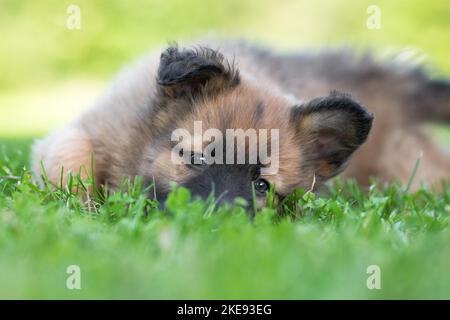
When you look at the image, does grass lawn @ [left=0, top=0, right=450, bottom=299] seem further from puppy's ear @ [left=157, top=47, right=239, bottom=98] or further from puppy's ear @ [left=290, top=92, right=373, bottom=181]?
puppy's ear @ [left=157, top=47, right=239, bottom=98]

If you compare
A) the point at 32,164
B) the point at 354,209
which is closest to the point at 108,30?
the point at 32,164

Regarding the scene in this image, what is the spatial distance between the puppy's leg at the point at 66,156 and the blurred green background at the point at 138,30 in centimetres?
871

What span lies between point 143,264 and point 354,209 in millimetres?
1647

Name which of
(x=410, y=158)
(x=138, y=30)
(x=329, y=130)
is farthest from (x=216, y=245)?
(x=138, y=30)

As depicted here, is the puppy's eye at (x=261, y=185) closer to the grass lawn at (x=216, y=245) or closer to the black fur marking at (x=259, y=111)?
the grass lawn at (x=216, y=245)

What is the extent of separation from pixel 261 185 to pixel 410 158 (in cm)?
277

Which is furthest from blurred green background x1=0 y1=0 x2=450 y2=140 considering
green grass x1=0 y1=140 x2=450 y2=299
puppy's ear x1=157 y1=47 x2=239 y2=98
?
green grass x1=0 y1=140 x2=450 y2=299

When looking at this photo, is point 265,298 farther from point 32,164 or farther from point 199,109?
point 32,164

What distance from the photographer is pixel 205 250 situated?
8.19 ft

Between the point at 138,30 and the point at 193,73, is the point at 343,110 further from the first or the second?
the point at 138,30

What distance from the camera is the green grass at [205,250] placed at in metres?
2.21

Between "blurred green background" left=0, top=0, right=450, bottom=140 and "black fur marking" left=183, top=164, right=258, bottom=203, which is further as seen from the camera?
"blurred green background" left=0, top=0, right=450, bottom=140

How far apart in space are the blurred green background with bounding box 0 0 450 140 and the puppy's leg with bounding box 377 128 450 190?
7501 millimetres

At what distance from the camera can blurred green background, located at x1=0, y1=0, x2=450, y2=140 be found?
13.6 m
